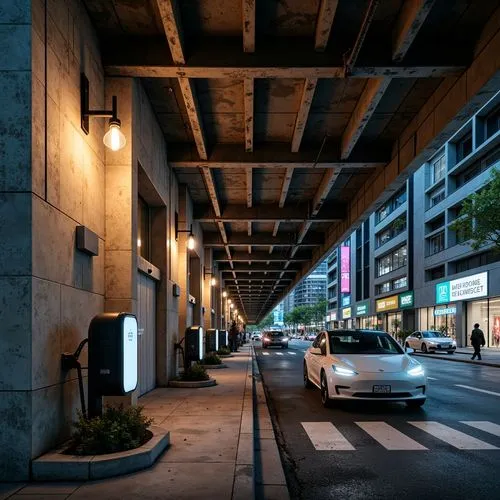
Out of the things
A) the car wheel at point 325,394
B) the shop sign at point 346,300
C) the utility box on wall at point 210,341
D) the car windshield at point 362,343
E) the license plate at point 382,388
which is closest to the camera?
the license plate at point 382,388

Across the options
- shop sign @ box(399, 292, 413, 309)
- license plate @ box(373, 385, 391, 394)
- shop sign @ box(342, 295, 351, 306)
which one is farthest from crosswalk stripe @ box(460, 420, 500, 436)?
shop sign @ box(342, 295, 351, 306)

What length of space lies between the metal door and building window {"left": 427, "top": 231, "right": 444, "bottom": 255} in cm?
4303

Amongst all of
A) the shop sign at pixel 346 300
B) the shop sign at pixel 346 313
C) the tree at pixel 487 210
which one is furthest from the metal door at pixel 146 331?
the shop sign at pixel 346 300

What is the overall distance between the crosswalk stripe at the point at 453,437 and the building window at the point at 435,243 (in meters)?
44.8

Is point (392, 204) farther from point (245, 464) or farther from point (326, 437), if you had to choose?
point (245, 464)

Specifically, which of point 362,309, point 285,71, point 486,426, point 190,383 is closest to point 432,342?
point 190,383

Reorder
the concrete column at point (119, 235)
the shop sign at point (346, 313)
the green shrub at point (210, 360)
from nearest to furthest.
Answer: the concrete column at point (119, 235) → the green shrub at point (210, 360) → the shop sign at point (346, 313)

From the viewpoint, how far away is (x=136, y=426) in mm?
6199

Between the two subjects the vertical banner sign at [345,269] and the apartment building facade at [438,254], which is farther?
the vertical banner sign at [345,269]

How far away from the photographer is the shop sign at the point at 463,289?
42.4 metres

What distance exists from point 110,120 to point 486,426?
766cm

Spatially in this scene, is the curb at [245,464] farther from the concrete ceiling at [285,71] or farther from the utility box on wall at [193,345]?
the concrete ceiling at [285,71]

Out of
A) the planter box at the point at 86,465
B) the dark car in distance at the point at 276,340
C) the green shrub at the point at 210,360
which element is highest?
the planter box at the point at 86,465

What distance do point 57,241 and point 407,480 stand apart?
4.70m
